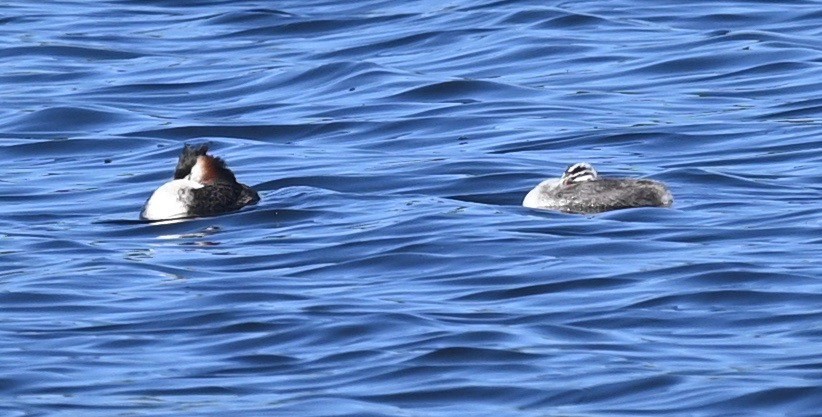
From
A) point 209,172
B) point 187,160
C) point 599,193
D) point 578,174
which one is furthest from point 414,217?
point 187,160

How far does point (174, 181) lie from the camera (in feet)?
59.2

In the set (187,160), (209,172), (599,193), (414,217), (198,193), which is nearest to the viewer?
(599,193)

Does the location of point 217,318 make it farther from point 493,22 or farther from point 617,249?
point 493,22

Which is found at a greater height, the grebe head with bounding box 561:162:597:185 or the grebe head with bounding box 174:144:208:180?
the grebe head with bounding box 561:162:597:185

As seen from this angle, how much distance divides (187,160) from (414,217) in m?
2.29

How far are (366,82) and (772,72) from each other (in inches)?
177

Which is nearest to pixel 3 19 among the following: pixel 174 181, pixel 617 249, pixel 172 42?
pixel 172 42

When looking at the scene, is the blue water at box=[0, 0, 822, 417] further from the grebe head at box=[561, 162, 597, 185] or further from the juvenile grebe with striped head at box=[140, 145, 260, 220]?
the grebe head at box=[561, 162, 597, 185]

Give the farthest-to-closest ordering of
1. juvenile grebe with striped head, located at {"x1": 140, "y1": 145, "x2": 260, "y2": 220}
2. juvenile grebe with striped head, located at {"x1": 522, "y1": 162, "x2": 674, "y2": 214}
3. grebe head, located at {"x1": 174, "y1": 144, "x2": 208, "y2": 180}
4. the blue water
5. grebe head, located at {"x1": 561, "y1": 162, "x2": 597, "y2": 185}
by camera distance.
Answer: grebe head, located at {"x1": 174, "y1": 144, "x2": 208, "y2": 180}
juvenile grebe with striped head, located at {"x1": 140, "y1": 145, "x2": 260, "y2": 220}
grebe head, located at {"x1": 561, "y1": 162, "x2": 597, "y2": 185}
juvenile grebe with striped head, located at {"x1": 522, "y1": 162, "x2": 674, "y2": 214}
the blue water

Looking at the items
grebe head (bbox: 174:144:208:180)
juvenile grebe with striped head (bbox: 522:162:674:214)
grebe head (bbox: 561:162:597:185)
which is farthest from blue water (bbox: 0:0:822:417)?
grebe head (bbox: 174:144:208:180)

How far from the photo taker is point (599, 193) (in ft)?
55.6

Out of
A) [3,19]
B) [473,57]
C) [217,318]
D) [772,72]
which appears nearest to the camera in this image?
[217,318]

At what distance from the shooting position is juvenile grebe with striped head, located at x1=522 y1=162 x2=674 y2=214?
16.9 metres

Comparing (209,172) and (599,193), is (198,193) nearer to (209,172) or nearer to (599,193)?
(209,172)
